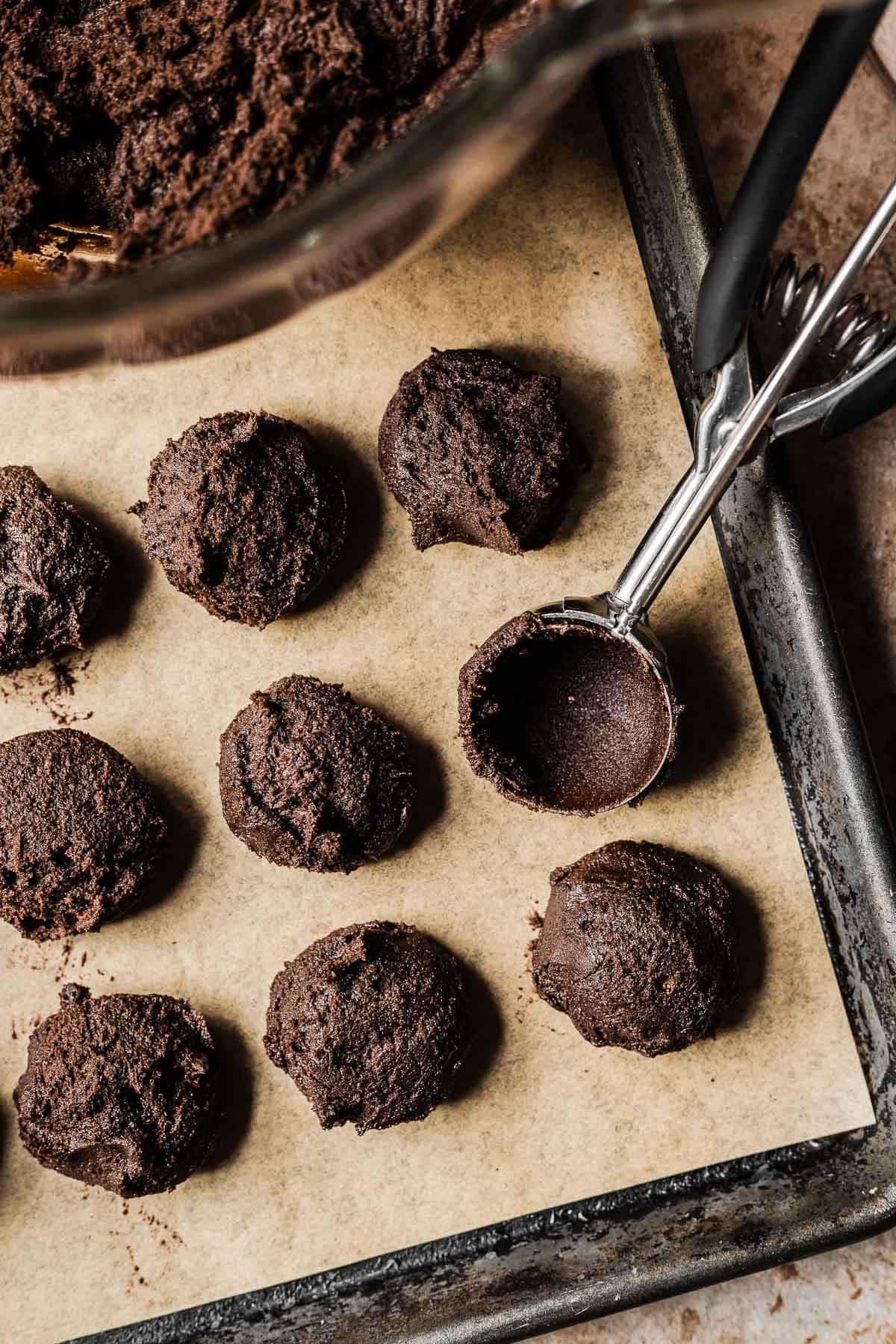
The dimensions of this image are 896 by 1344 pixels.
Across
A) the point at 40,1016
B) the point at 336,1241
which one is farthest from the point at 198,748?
the point at 336,1241

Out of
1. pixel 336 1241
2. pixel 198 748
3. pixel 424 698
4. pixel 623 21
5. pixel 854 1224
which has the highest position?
pixel 623 21

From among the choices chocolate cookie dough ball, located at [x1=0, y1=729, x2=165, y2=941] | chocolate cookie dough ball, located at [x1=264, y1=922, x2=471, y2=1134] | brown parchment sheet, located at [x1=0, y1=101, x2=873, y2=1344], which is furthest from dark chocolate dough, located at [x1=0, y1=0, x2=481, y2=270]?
chocolate cookie dough ball, located at [x1=264, y1=922, x2=471, y2=1134]

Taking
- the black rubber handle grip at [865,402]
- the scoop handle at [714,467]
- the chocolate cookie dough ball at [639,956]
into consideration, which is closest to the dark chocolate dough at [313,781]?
the chocolate cookie dough ball at [639,956]

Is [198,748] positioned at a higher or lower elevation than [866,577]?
lower

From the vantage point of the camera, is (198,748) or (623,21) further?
(198,748)

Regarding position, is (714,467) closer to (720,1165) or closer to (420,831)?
(420,831)

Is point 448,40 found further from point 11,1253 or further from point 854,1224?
point 11,1253
